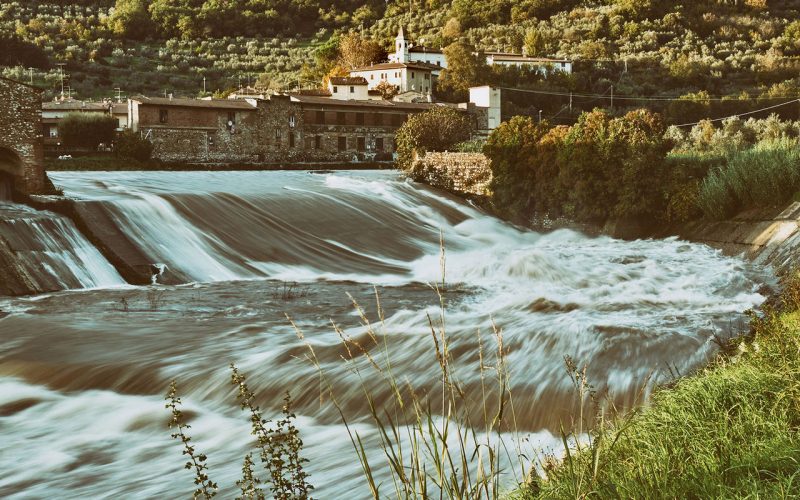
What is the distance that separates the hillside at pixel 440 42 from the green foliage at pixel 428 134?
2982 centimetres

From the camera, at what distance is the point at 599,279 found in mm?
14844

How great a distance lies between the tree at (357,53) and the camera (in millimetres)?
74812

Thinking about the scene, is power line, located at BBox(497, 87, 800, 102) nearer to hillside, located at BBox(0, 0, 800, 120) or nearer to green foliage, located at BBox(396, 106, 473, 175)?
hillside, located at BBox(0, 0, 800, 120)

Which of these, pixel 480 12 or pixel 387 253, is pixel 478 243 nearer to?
pixel 387 253

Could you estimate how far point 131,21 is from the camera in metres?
89.2

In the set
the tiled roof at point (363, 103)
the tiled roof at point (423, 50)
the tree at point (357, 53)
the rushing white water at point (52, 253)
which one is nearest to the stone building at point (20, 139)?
the rushing white water at point (52, 253)

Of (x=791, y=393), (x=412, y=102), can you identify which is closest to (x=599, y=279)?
(x=791, y=393)

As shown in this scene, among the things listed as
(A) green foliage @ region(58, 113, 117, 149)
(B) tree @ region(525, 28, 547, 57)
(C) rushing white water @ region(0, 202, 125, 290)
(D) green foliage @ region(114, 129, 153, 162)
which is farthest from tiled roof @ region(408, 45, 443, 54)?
(C) rushing white water @ region(0, 202, 125, 290)

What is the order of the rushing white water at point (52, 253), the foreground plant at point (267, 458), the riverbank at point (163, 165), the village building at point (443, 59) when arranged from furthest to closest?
the village building at point (443, 59), the riverbank at point (163, 165), the rushing white water at point (52, 253), the foreground plant at point (267, 458)

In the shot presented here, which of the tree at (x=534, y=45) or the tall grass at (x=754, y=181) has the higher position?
the tree at (x=534, y=45)

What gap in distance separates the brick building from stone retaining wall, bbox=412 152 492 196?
61.3 ft

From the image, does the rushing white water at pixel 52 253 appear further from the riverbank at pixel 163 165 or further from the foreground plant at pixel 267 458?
the riverbank at pixel 163 165

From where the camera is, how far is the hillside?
65875 millimetres

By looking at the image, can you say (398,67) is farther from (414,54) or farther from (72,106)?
(72,106)
